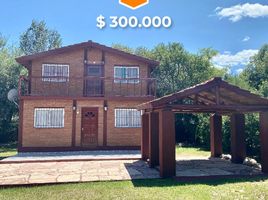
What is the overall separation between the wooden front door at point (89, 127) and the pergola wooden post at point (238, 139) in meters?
9.00

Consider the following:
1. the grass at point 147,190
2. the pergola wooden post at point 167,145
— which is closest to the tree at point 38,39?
the pergola wooden post at point 167,145

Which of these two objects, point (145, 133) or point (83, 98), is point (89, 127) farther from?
point (145, 133)

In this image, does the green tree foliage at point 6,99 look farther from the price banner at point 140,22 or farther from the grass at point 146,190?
the grass at point 146,190

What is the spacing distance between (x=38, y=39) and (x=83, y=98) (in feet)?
80.6

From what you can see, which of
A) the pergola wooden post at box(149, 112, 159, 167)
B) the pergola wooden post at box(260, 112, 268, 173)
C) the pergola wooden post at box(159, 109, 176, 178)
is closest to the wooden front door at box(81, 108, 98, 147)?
the pergola wooden post at box(149, 112, 159, 167)

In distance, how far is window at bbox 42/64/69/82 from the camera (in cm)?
1856

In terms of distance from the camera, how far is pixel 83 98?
57.6 feet

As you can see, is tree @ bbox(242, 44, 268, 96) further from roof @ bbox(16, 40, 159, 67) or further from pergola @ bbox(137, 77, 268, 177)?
pergola @ bbox(137, 77, 268, 177)

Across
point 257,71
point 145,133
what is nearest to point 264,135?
point 145,133

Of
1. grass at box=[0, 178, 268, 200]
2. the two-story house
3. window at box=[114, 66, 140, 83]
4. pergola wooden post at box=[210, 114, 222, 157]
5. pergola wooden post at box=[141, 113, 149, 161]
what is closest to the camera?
grass at box=[0, 178, 268, 200]

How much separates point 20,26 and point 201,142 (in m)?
30.9

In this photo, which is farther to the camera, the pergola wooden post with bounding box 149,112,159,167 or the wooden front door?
the wooden front door

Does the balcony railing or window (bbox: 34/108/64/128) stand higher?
the balcony railing

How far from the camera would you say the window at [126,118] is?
18141 millimetres
